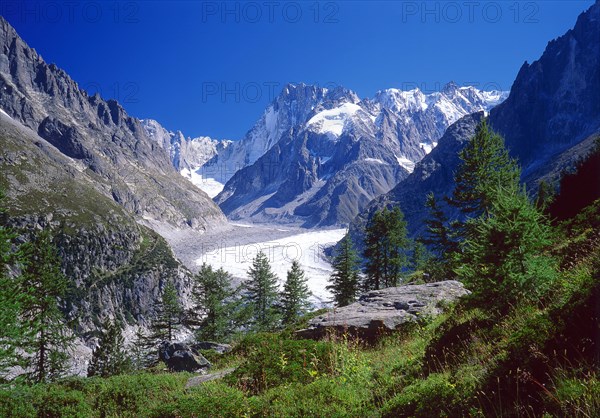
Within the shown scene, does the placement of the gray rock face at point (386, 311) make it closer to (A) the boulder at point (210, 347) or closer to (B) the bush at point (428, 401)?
(B) the bush at point (428, 401)

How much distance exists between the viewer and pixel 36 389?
12.5 meters

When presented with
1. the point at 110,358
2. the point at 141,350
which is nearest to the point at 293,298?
the point at 110,358

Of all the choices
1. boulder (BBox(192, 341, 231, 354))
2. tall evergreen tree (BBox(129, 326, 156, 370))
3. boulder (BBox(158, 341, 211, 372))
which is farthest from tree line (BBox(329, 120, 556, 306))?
tall evergreen tree (BBox(129, 326, 156, 370))

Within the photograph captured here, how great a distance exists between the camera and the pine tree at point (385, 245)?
136ft

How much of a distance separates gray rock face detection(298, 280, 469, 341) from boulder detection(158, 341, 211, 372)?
233 inches

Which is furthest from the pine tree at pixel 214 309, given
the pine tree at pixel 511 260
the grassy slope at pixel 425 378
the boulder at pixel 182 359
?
the pine tree at pixel 511 260

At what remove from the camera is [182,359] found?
17.9 metres

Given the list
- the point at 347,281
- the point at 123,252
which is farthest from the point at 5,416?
the point at 123,252

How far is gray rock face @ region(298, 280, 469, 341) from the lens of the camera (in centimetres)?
1373

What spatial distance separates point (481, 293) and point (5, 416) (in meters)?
14.9

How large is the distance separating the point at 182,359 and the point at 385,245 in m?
29.2

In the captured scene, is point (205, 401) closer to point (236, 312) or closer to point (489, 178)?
point (489, 178)

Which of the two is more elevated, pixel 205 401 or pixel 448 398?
pixel 448 398

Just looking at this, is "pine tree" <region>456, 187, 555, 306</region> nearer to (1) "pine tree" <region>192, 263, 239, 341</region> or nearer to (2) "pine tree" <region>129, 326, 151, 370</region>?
(1) "pine tree" <region>192, 263, 239, 341</region>
